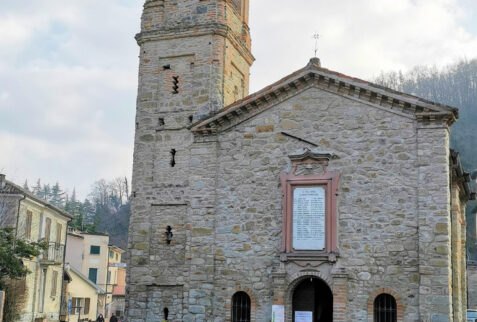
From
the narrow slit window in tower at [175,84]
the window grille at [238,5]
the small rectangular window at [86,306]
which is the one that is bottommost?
the small rectangular window at [86,306]

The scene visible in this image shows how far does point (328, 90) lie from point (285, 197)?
3.52 m

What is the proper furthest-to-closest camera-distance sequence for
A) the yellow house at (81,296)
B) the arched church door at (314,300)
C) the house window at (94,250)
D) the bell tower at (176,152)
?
1. the house window at (94,250)
2. the yellow house at (81,296)
3. the bell tower at (176,152)
4. the arched church door at (314,300)

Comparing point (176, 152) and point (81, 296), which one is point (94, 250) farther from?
point (176, 152)

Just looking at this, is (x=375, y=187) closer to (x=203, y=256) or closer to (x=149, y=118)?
(x=203, y=256)

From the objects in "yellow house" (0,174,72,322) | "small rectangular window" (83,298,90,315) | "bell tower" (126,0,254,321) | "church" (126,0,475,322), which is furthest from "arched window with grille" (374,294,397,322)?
"small rectangular window" (83,298,90,315)

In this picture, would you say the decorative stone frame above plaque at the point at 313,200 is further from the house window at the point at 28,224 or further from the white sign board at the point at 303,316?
the house window at the point at 28,224

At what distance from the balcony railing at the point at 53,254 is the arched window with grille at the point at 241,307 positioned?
641 inches

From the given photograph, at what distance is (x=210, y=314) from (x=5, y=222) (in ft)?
43.6

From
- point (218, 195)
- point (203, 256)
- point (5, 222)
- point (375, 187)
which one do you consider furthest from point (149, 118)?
point (5, 222)

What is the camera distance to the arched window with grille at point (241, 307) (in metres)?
18.7

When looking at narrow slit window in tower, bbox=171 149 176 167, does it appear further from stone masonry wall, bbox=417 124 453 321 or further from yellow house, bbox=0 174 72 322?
yellow house, bbox=0 174 72 322

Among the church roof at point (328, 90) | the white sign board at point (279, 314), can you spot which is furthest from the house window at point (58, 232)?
the white sign board at point (279, 314)

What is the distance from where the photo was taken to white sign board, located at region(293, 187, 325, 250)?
18125 millimetres

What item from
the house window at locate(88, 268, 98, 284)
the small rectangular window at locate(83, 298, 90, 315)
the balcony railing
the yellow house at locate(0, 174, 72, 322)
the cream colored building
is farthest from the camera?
the cream colored building
